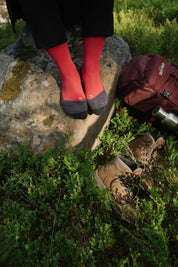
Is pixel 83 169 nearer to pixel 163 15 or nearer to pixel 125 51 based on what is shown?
pixel 125 51

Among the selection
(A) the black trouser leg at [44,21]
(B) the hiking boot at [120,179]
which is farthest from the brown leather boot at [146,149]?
(A) the black trouser leg at [44,21]

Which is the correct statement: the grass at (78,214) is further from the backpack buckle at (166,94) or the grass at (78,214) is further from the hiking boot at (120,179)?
the backpack buckle at (166,94)

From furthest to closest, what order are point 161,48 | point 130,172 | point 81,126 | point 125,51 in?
point 161,48
point 125,51
point 81,126
point 130,172

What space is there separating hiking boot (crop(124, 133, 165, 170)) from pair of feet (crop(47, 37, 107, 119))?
0.65 m

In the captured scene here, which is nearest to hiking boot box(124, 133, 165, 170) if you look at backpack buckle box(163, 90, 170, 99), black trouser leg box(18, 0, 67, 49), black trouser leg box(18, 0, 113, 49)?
backpack buckle box(163, 90, 170, 99)

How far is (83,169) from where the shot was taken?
1.58 meters

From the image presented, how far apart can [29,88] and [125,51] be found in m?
1.50

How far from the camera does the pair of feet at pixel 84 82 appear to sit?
169cm

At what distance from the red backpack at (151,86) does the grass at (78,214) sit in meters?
0.28

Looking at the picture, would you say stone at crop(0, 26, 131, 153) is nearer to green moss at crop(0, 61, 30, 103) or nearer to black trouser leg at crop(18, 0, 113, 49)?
green moss at crop(0, 61, 30, 103)

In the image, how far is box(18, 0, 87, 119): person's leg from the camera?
1.41 metres

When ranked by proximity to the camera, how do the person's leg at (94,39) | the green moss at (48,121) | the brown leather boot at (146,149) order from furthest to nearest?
1. the brown leather boot at (146,149)
2. the green moss at (48,121)
3. the person's leg at (94,39)

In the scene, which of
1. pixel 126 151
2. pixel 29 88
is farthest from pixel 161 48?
pixel 29 88

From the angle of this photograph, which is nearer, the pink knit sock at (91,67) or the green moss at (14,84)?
the pink knit sock at (91,67)
